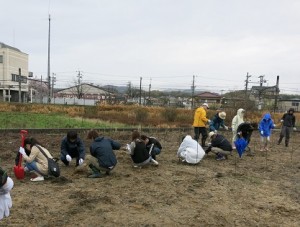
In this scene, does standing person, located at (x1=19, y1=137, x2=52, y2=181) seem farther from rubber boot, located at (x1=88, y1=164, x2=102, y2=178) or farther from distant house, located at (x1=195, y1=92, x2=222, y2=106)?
distant house, located at (x1=195, y1=92, x2=222, y2=106)

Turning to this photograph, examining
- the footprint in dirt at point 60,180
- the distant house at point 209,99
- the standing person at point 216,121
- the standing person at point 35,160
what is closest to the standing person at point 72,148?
the footprint in dirt at point 60,180

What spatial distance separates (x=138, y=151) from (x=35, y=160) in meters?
2.05

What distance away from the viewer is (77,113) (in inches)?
867

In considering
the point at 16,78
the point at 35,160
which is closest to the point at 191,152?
the point at 35,160

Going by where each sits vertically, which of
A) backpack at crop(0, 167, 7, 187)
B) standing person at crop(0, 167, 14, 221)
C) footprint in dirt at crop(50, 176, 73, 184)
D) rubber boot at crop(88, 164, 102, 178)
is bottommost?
footprint in dirt at crop(50, 176, 73, 184)

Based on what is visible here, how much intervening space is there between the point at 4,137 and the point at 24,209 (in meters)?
6.63

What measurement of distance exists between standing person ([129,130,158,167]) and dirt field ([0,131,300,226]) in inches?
7.0

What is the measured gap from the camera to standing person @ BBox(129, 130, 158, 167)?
6.96 m

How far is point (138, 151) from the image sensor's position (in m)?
7.02

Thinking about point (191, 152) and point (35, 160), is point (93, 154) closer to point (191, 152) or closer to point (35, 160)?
point (35, 160)

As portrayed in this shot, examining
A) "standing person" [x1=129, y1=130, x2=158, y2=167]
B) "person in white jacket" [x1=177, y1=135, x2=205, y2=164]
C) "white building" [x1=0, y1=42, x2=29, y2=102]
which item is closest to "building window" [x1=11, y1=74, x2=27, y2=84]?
"white building" [x1=0, y1=42, x2=29, y2=102]

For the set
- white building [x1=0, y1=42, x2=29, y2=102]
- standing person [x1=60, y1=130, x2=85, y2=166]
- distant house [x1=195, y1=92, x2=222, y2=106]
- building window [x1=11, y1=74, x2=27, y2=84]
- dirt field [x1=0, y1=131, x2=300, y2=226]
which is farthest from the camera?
building window [x1=11, y1=74, x2=27, y2=84]

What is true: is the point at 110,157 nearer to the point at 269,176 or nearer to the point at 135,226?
the point at 135,226

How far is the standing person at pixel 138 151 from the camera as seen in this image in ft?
22.8
